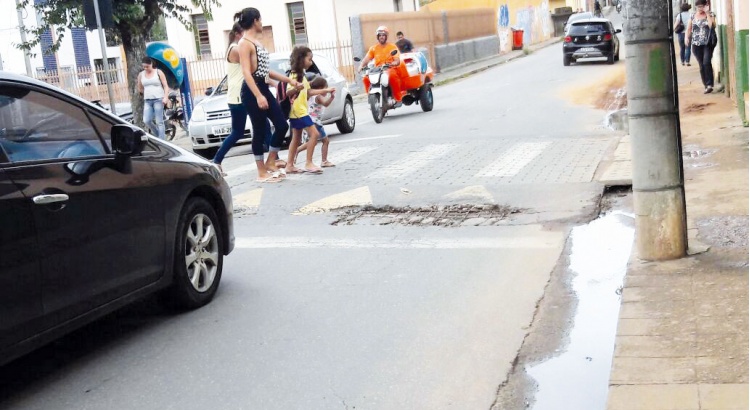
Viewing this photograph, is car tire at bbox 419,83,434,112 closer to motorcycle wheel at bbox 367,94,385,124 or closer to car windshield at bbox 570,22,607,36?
motorcycle wheel at bbox 367,94,385,124

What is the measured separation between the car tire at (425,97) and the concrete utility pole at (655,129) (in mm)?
13695

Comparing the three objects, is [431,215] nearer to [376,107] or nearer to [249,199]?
[249,199]

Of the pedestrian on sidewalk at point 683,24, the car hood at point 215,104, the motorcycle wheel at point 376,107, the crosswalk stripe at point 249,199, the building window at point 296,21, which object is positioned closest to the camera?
the crosswalk stripe at point 249,199

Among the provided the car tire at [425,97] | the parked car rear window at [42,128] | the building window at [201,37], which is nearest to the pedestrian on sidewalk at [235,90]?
the parked car rear window at [42,128]

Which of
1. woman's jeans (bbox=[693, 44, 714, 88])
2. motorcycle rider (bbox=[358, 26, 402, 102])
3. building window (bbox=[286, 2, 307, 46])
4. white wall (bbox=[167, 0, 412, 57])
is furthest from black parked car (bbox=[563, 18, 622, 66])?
motorcycle rider (bbox=[358, 26, 402, 102])

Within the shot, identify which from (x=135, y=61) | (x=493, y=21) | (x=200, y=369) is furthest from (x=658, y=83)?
(x=493, y=21)

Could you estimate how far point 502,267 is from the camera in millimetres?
7199

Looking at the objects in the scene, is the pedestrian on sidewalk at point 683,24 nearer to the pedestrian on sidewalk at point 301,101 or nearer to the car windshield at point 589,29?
the car windshield at point 589,29

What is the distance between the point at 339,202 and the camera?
10.1 metres

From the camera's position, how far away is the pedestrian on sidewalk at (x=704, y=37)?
1770cm

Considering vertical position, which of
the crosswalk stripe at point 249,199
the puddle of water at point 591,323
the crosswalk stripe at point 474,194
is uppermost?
the crosswalk stripe at point 249,199

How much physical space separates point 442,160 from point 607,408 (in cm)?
862

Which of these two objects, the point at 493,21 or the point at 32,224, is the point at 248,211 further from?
the point at 493,21

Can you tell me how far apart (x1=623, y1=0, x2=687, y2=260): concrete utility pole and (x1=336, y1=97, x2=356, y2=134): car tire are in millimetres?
11085
